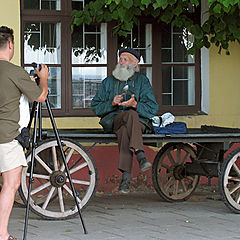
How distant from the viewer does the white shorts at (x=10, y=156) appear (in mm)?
5246

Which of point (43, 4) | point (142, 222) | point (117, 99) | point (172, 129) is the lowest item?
point (142, 222)

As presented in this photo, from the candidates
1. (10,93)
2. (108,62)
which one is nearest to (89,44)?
(108,62)

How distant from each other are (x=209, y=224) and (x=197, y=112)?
2.97m

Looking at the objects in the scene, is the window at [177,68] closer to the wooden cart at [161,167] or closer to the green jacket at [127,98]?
the wooden cart at [161,167]

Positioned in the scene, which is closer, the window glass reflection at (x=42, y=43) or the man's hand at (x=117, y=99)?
the man's hand at (x=117, y=99)

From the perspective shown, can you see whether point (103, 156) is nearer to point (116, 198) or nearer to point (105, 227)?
point (116, 198)

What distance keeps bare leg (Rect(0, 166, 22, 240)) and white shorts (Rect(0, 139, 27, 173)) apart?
0.04 metres

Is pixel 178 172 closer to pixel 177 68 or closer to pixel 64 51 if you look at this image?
pixel 177 68

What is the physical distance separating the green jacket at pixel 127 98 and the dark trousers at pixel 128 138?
25 centimetres

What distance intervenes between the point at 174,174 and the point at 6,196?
3099 millimetres

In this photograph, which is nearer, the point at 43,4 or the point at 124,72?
the point at 124,72

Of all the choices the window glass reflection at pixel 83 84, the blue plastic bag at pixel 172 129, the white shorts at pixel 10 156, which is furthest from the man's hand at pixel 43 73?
the window glass reflection at pixel 83 84

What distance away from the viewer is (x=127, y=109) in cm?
716

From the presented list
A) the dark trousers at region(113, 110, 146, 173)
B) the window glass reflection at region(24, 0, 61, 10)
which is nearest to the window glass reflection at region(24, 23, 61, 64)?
the window glass reflection at region(24, 0, 61, 10)
